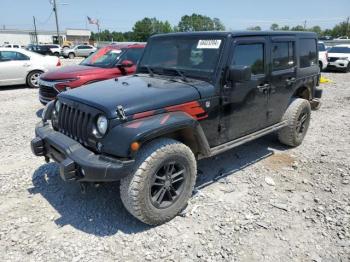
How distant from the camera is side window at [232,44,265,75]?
3781mm

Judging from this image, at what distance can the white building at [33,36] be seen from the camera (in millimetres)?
68481

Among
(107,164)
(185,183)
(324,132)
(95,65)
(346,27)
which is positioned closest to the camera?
(107,164)

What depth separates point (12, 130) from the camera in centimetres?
628

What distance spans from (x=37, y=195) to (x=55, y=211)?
1.58 feet

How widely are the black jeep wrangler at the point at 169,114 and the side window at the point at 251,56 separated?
1 centimetres

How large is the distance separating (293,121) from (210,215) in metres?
2.41

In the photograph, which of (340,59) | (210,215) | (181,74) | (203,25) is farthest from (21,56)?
(203,25)

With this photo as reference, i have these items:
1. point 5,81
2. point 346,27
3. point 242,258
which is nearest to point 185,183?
point 242,258

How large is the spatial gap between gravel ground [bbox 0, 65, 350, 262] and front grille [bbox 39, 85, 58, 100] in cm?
188

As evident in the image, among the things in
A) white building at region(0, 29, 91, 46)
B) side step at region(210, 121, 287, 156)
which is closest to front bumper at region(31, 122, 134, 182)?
side step at region(210, 121, 287, 156)

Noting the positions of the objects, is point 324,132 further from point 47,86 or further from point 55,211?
point 47,86

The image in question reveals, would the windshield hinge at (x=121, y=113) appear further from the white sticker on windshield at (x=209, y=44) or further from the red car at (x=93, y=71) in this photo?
the red car at (x=93, y=71)

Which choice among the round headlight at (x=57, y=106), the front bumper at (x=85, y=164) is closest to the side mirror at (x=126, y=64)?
the round headlight at (x=57, y=106)

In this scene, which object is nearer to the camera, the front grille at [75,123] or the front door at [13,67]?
the front grille at [75,123]
